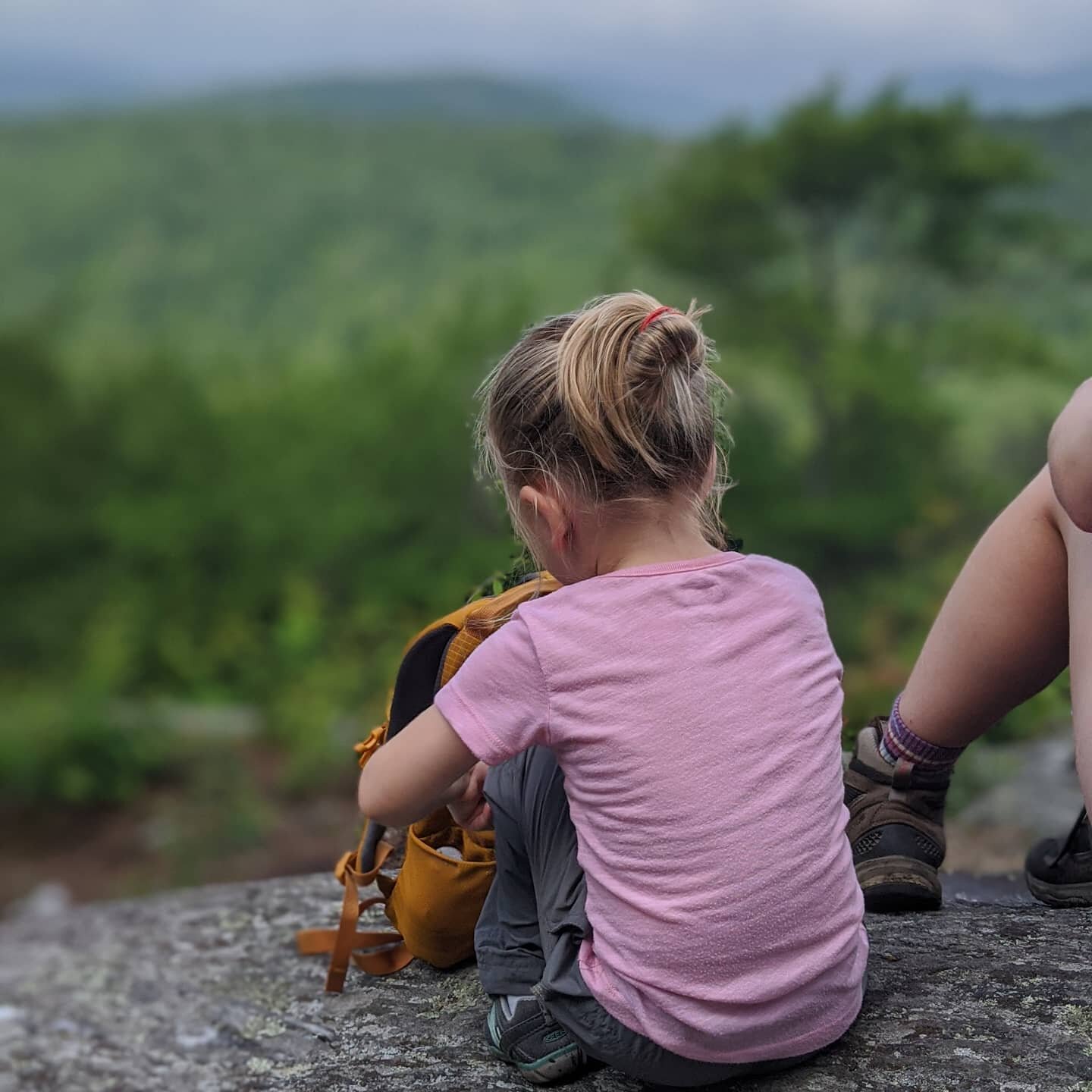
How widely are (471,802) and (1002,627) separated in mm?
717

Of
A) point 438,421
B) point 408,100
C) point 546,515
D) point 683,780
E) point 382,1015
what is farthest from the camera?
point 408,100

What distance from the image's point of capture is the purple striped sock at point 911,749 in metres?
1.83

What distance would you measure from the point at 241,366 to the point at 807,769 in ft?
34.7

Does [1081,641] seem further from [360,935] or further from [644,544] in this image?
[360,935]

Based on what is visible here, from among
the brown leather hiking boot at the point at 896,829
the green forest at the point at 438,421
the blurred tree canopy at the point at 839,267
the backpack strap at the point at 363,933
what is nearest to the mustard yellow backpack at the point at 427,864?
the backpack strap at the point at 363,933

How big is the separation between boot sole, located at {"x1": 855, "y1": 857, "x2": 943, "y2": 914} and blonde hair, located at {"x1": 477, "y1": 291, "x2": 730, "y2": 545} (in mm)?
708

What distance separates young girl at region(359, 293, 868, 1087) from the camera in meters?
1.33

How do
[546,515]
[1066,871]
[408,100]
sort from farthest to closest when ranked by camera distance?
[408,100]
[1066,871]
[546,515]

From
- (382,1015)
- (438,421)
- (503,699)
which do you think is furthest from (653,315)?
(438,421)

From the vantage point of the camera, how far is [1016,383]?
8.30 metres

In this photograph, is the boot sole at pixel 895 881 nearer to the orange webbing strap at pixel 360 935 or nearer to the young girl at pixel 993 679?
the young girl at pixel 993 679

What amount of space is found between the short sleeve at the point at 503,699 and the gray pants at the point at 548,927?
184 mm

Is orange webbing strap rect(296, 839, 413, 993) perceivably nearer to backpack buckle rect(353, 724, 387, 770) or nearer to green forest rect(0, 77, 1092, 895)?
backpack buckle rect(353, 724, 387, 770)

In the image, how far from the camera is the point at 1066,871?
1.92 meters
